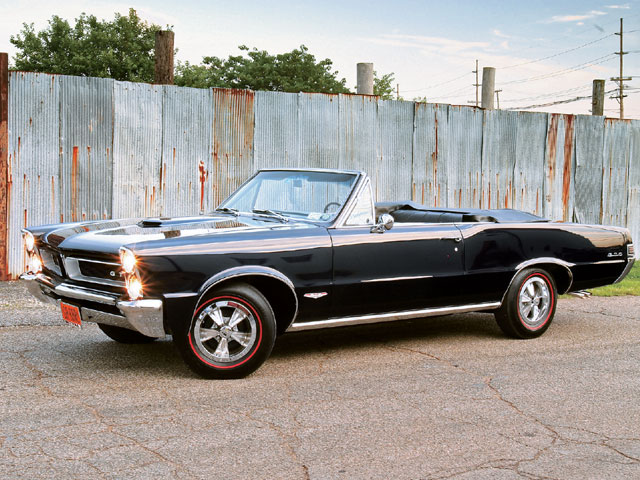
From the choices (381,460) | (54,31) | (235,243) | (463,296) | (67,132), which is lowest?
(381,460)

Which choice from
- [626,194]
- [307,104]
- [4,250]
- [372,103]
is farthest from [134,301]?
[626,194]

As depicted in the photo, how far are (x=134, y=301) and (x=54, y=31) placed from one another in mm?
40074

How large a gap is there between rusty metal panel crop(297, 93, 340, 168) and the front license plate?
20.6 feet

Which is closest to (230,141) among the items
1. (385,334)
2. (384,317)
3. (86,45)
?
(385,334)

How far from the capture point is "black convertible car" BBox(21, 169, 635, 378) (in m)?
5.20

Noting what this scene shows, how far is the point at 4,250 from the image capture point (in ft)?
31.8

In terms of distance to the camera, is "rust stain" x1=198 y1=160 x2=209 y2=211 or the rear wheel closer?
the rear wheel

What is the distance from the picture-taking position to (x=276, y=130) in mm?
11148

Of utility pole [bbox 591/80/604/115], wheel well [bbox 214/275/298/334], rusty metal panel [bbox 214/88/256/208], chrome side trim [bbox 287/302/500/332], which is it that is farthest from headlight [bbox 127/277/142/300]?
utility pole [bbox 591/80/604/115]

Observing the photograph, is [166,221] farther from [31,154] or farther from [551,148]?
[551,148]

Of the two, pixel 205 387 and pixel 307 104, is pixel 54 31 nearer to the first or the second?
pixel 307 104

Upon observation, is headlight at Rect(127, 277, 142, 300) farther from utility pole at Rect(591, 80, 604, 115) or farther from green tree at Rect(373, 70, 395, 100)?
green tree at Rect(373, 70, 395, 100)

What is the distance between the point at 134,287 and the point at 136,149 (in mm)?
5565

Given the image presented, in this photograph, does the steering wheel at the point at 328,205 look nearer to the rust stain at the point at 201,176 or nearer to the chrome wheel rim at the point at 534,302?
the chrome wheel rim at the point at 534,302
